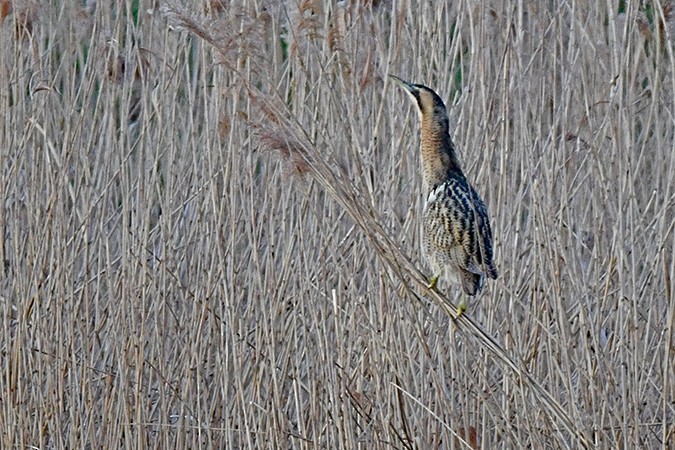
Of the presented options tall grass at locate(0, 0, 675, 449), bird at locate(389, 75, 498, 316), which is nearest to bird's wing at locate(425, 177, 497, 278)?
bird at locate(389, 75, 498, 316)

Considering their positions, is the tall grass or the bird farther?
the tall grass

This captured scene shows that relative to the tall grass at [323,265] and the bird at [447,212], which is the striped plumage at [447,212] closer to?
the bird at [447,212]

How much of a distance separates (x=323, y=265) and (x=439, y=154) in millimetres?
421

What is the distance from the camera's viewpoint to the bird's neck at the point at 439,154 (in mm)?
2518

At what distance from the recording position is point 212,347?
314 cm

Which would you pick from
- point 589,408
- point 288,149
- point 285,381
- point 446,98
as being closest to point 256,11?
point 446,98

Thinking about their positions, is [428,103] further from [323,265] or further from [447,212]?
[323,265]

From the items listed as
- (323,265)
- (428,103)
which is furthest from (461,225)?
(323,265)

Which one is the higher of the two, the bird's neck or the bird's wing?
the bird's neck

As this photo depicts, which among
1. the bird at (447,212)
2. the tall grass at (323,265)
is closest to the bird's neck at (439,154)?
the bird at (447,212)

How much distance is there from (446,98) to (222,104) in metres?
0.58

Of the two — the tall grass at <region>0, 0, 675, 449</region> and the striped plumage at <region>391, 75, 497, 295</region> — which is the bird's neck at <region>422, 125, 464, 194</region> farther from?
the tall grass at <region>0, 0, 675, 449</region>

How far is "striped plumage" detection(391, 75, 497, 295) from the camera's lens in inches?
97.1

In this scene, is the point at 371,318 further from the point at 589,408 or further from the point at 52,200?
the point at 52,200
